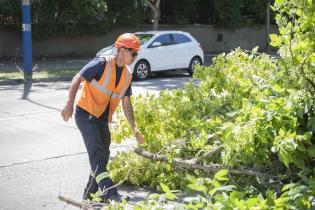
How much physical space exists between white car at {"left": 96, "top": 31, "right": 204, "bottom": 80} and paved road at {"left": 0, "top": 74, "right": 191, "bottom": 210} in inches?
222

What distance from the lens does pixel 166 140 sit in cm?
604

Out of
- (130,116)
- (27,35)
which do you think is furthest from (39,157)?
(27,35)

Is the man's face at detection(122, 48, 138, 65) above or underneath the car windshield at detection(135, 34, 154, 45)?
above

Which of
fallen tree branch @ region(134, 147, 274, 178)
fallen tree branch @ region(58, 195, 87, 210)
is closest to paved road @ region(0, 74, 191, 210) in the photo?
fallen tree branch @ region(58, 195, 87, 210)

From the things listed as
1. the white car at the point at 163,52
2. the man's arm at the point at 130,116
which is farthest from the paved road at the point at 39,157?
the white car at the point at 163,52

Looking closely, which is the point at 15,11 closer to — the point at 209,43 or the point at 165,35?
the point at 165,35

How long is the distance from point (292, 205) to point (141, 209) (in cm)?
77

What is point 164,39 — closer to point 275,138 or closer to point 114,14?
point 114,14

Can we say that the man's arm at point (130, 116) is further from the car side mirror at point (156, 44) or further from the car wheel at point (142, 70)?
the car side mirror at point (156, 44)

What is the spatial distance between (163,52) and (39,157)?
11827 mm

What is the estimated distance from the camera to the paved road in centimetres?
625

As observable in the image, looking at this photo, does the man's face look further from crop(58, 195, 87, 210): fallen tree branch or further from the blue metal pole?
the blue metal pole

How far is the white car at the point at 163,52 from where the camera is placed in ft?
61.3

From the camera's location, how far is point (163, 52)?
1941 cm
